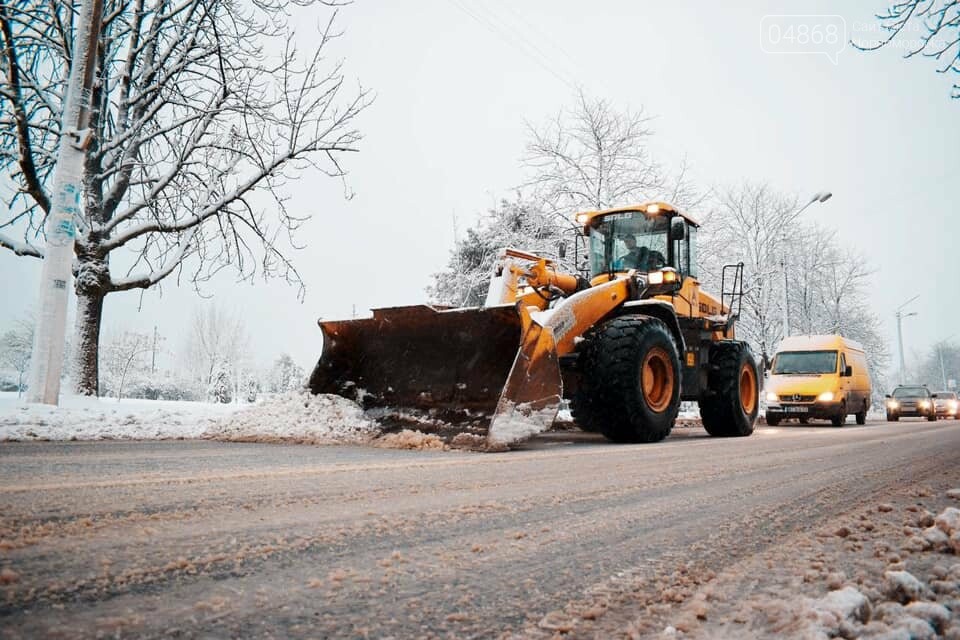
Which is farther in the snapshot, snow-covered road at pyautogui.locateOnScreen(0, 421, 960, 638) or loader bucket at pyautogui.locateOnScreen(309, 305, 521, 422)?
loader bucket at pyautogui.locateOnScreen(309, 305, 521, 422)

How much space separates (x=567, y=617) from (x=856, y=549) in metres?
1.10

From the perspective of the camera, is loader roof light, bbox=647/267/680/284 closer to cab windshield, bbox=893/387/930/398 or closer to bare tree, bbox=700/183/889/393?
bare tree, bbox=700/183/889/393

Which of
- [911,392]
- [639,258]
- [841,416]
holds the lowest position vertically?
[841,416]

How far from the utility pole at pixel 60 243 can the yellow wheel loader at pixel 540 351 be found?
10.9 feet

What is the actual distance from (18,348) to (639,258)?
51.2 metres

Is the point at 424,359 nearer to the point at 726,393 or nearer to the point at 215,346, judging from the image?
the point at 726,393

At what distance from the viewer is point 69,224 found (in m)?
7.44

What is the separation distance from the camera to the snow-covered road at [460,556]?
1052 mm

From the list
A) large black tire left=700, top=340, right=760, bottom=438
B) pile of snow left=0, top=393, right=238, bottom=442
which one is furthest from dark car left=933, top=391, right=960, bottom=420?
pile of snow left=0, top=393, right=238, bottom=442

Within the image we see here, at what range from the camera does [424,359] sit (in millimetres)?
6473

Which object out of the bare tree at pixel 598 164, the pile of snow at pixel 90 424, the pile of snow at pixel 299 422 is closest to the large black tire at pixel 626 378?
the pile of snow at pixel 299 422

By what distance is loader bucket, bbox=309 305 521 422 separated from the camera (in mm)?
6008

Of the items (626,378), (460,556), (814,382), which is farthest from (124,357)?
(460,556)

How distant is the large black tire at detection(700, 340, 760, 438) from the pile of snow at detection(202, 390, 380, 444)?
5.69 m
